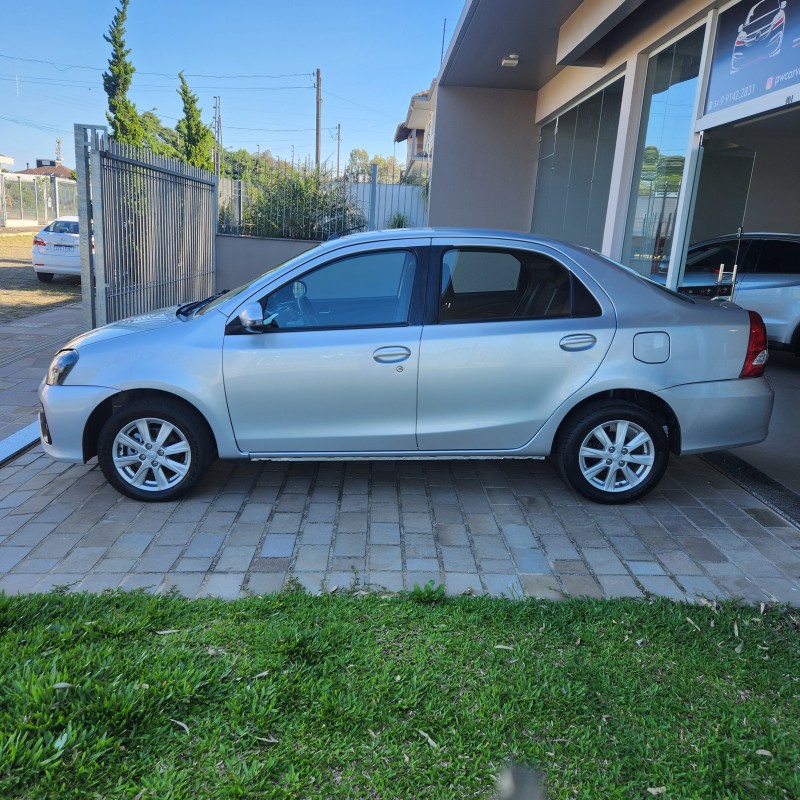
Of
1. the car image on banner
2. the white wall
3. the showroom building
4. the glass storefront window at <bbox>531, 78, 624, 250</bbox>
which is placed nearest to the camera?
the car image on banner

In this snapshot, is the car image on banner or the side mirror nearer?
the side mirror

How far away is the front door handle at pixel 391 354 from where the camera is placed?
14.3ft

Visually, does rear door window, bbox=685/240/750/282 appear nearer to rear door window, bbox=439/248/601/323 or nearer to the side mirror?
rear door window, bbox=439/248/601/323

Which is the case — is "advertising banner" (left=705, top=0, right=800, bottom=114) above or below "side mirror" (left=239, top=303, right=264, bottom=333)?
above

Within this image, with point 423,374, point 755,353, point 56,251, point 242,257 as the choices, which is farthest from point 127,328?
point 56,251

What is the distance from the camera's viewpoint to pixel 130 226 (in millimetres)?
7621

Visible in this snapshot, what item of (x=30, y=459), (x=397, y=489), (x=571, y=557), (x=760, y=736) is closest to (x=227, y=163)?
(x=30, y=459)

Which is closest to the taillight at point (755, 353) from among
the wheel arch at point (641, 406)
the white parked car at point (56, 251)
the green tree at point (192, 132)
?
the wheel arch at point (641, 406)

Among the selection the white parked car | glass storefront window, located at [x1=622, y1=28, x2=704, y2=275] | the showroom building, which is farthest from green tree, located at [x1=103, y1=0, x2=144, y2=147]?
glass storefront window, located at [x1=622, y1=28, x2=704, y2=275]

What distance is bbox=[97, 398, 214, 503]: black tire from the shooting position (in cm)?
440

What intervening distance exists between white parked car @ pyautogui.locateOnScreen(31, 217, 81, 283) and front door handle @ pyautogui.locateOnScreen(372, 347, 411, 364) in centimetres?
1290

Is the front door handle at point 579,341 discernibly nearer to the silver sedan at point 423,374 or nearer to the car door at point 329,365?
the silver sedan at point 423,374

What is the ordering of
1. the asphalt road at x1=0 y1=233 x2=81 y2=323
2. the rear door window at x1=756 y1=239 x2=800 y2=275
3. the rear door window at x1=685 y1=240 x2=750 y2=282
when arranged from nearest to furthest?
the rear door window at x1=685 y1=240 x2=750 y2=282 → the rear door window at x1=756 y1=239 x2=800 y2=275 → the asphalt road at x1=0 y1=233 x2=81 y2=323

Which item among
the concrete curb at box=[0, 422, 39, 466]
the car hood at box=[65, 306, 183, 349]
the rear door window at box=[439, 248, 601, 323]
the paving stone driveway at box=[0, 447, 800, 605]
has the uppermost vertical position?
the rear door window at box=[439, 248, 601, 323]
